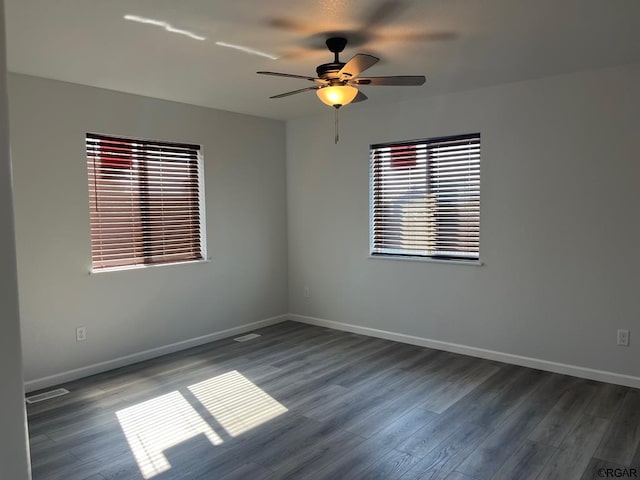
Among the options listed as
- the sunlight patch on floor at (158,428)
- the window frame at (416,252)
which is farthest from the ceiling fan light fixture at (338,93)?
the sunlight patch on floor at (158,428)

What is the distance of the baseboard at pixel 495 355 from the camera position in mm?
3666

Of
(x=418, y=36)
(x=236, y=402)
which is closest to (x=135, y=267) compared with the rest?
(x=236, y=402)

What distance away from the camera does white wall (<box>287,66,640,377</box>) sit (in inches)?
141

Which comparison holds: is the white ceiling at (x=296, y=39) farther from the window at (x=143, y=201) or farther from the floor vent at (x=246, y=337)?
the floor vent at (x=246, y=337)

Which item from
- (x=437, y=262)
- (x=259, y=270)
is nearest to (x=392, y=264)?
(x=437, y=262)

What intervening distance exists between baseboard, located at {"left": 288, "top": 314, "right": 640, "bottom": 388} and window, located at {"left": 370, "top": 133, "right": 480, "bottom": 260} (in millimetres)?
867

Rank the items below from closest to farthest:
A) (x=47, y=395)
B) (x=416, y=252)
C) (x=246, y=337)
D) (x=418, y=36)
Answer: (x=418, y=36) < (x=47, y=395) < (x=416, y=252) < (x=246, y=337)

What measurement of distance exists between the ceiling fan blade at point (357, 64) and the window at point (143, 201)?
240 cm

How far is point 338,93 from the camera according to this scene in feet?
9.86

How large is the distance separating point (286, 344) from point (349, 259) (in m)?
1.19

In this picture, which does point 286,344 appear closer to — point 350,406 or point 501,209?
point 350,406

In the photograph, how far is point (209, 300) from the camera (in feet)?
16.3

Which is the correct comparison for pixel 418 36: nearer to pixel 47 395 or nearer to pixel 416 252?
pixel 416 252

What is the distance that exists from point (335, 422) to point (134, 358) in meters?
2.21
